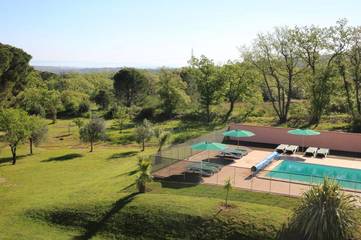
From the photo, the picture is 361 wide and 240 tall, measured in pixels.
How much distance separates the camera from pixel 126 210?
18219mm

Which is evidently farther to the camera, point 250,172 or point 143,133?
point 143,133

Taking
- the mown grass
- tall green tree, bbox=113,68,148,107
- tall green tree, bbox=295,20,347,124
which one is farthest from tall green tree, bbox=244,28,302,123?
tall green tree, bbox=113,68,148,107

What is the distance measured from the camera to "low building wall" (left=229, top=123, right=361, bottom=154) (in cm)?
2777

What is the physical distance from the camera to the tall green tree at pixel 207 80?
48219 mm

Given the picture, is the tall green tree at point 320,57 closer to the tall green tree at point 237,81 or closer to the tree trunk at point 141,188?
→ the tall green tree at point 237,81

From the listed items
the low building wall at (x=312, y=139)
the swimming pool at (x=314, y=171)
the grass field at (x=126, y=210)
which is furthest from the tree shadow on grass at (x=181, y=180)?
the low building wall at (x=312, y=139)

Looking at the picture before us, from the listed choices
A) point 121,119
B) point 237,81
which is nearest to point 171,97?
point 121,119

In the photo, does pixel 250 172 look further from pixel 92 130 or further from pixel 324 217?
pixel 92 130

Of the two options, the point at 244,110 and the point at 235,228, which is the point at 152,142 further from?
the point at 235,228

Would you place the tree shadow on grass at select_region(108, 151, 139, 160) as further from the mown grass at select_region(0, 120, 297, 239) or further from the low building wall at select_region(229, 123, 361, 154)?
the low building wall at select_region(229, 123, 361, 154)

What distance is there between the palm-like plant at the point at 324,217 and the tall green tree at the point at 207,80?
111 ft

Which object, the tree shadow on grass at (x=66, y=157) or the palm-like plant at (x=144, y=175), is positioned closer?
the palm-like plant at (x=144, y=175)

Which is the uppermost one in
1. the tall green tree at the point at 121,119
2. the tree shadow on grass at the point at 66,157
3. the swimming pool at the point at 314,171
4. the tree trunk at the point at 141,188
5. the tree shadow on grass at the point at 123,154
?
the tall green tree at the point at 121,119

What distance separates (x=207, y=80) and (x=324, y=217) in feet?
117
